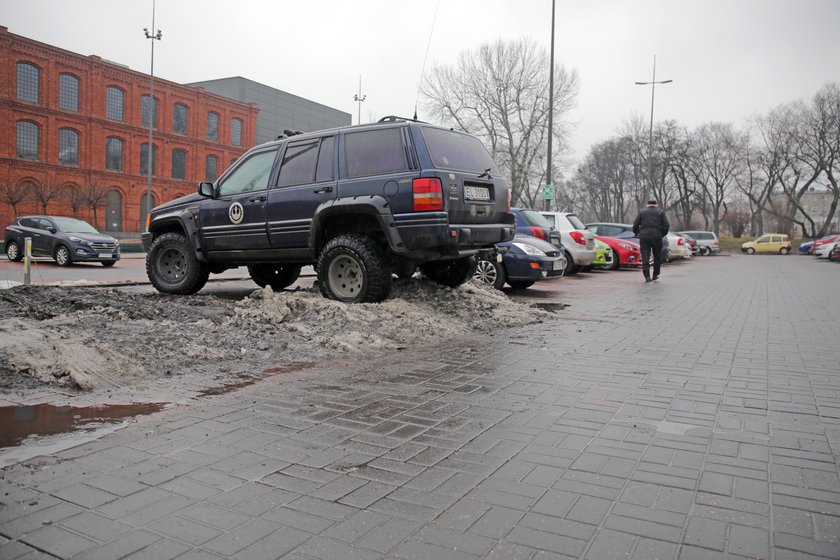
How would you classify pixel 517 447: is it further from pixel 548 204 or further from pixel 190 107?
pixel 190 107

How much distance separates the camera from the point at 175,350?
5500mm

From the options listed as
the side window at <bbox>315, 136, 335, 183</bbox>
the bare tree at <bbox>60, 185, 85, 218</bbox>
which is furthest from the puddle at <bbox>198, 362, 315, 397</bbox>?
the bare tree at <bbox>60, 185, 85, 218</bbox>

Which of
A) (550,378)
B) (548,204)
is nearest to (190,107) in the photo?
(548,204)

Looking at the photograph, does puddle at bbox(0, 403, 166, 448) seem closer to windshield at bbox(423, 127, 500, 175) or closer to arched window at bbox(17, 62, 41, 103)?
windshield at bbox(423, 127, 500, 175)

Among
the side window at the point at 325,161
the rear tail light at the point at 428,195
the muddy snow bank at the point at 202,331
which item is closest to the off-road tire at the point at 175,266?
the muddy snow bank at the point at 202,331

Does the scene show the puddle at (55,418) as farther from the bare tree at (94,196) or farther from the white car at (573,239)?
the bare tree at (94,196)

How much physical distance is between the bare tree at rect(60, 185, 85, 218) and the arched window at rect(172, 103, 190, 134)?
15.4m

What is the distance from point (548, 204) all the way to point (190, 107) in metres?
42.6

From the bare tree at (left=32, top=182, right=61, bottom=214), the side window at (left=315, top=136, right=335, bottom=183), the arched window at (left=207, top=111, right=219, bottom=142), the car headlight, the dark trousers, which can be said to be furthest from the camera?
the arched window at (left=207, top=111, right=219, bottom=142)

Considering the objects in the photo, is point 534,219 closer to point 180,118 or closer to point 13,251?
point 13,251

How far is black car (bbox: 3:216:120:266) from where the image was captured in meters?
19.5

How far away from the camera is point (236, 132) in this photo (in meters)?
65.4

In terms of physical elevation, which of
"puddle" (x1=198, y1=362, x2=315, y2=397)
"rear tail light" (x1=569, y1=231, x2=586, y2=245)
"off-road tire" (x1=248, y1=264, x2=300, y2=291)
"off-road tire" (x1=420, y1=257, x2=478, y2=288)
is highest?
"rear tail light" (x1=569, y1=231, x2=586, y2=245)

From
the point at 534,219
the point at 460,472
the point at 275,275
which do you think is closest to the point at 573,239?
the point at 534,219
